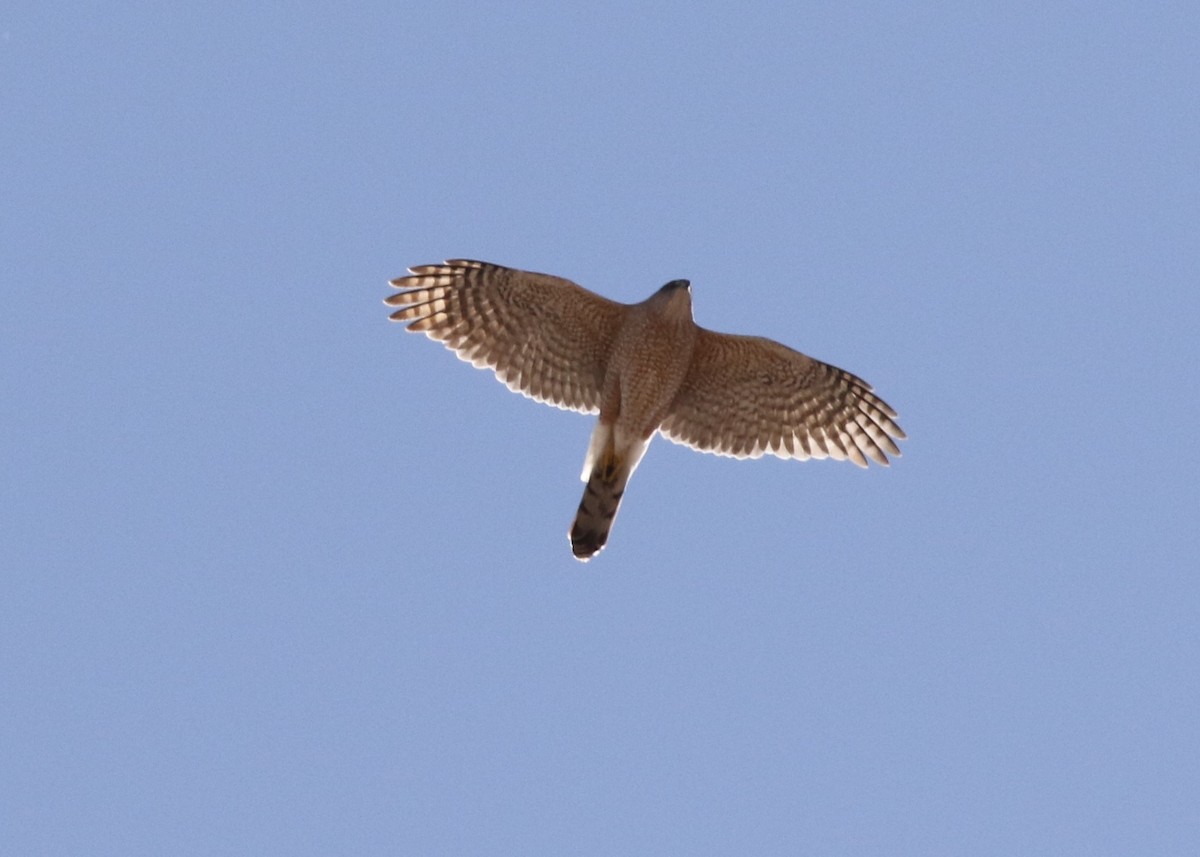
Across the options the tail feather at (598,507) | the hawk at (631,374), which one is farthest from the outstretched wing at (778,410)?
the tail feather at (598,507)

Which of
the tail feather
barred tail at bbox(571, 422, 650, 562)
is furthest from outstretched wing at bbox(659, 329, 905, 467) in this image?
the tail feather

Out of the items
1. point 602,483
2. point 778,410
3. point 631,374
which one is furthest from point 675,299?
point 778,410

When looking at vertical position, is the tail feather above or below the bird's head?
below

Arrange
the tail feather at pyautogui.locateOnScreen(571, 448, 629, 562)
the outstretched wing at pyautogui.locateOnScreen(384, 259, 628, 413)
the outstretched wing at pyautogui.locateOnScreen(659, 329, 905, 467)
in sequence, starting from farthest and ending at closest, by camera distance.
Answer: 1. the outstretched wing at pyautogui.locateOnScreen(659, 329, 905, 467)
2. the outstretched wing at pyautogui.locateOnScreen(384, 259, 628, 413)
3. the tail feather at pyautogui.locateOnScreen(571, 448, 629, 562)

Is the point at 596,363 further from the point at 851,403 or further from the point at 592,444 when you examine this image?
the point at 851,403

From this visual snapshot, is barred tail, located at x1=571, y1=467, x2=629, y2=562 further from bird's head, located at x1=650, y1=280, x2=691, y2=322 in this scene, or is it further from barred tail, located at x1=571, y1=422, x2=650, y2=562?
bird's head, located at x1=650, y1=280, x2=691, y2=322

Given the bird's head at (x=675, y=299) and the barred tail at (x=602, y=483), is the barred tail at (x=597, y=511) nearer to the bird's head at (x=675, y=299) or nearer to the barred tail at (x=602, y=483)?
the barred tail at (x=602, y=483)

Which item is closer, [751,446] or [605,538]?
[605,538]

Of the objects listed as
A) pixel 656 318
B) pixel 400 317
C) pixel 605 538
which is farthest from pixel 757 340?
pixel 400 317
